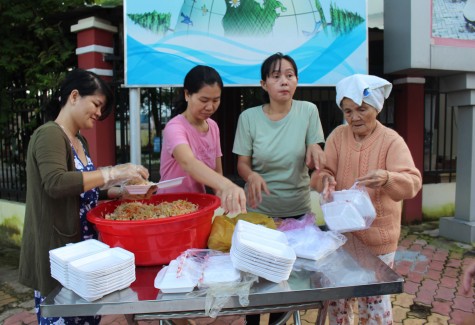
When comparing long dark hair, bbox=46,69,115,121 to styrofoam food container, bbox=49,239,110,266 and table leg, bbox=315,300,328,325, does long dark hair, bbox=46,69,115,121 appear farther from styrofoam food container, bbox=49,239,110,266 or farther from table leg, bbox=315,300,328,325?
table leg, bbox=315,300,328,325

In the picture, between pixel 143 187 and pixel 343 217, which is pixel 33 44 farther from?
pixel 343 217

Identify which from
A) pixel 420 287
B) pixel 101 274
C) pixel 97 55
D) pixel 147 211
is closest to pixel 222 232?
pixel 147 211

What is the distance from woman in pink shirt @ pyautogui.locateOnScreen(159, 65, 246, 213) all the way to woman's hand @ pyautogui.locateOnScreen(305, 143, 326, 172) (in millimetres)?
488

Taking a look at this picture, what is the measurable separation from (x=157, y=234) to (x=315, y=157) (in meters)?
0.89

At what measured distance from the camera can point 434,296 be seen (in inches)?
131

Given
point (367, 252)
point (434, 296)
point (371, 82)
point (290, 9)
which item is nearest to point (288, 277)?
point (367, 252)

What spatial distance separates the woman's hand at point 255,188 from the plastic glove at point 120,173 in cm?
55

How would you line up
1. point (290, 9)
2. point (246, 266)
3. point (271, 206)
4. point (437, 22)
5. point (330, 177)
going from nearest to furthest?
point (246, 266) < point (330, 177) < point (271, 206) < point (290, 9) < point (437, 22)

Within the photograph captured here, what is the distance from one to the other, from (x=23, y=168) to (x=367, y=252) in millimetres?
4893

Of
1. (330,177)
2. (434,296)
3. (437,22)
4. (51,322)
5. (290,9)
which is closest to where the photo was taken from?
(51,322)

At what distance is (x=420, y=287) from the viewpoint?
3.51 meters

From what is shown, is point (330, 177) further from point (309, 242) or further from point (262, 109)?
point (262, 109)

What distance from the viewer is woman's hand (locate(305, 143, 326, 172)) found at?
6.18 feet

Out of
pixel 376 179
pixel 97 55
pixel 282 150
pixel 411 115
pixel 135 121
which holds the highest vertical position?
pixel 97 55
